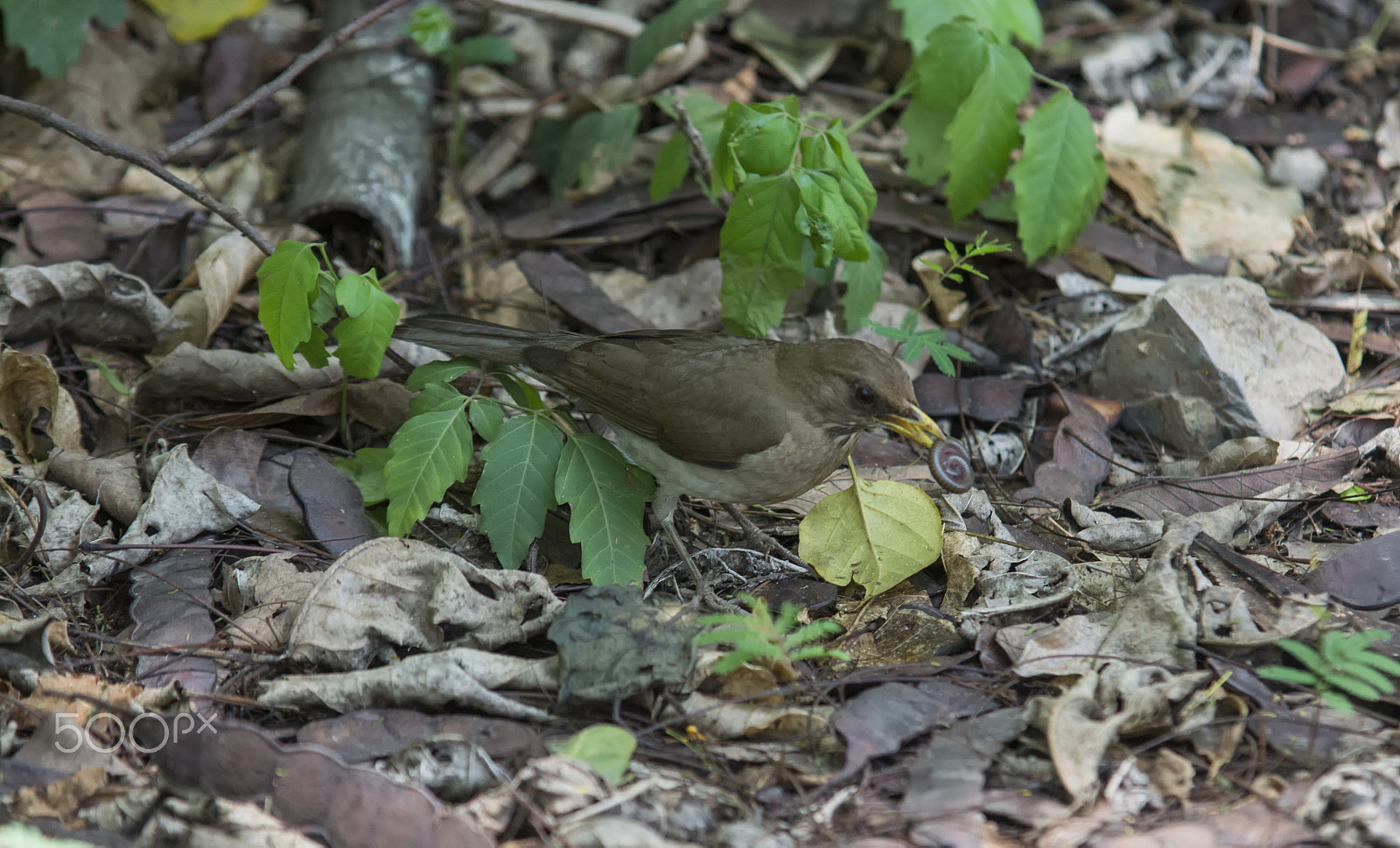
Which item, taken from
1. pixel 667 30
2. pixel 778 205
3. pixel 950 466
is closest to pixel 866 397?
pixel 950 466

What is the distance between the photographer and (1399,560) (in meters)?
4.16

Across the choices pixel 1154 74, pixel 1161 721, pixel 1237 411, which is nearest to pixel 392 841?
pixel 1161 721

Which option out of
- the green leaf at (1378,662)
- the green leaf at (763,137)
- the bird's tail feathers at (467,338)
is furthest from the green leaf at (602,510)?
the green leaf at (1378,662)

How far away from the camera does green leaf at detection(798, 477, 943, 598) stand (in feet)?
14.4

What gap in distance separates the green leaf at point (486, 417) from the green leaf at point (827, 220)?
1495 millimetres

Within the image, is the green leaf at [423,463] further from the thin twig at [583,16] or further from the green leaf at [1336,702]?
the thin twig at [583,16]

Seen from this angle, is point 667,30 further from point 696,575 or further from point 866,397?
point 696,575

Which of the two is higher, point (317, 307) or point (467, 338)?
point (317, 307)

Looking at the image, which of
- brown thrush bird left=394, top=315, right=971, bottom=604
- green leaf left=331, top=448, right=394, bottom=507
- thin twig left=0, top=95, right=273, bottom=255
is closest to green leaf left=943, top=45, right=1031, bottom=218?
brown thrush bird left=394, top=315, right=971, bottom=604

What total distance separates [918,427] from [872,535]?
482mm

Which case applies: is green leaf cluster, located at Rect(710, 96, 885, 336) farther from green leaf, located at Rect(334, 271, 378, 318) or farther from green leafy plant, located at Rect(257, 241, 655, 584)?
green leaf, located at Rect(334, 271, 378, 318)

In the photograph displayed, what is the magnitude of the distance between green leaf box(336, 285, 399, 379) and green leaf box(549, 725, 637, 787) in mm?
1838

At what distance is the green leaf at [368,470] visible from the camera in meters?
4.68

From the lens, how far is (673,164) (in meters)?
5.78
